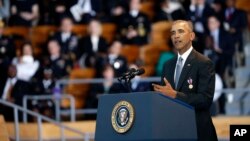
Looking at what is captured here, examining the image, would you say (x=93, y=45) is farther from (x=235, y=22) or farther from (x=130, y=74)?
(x=130, y=74)

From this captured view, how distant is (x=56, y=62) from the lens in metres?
14.8

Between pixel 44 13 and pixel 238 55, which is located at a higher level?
pixel 44 13

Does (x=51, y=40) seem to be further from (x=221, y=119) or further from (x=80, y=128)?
(x=221, y=119)

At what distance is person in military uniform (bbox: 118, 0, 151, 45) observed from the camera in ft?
50.0

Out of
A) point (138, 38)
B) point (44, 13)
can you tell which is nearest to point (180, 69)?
point (138, 38)

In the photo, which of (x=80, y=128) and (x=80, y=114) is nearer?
(x=80, y=128)

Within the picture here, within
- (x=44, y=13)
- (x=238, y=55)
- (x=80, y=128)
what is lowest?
(x=80, y=128)

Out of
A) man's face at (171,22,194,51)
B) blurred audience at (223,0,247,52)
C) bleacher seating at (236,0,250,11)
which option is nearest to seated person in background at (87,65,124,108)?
blurred audience at (223,0,247,52)

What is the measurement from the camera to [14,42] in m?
15.8

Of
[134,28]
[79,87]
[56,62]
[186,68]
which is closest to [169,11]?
[134,28]

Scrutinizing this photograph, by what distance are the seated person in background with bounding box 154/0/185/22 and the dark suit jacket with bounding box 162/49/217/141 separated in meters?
8.14

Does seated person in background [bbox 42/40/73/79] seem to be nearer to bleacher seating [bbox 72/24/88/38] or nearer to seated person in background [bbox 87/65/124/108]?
seated person in background [bbox 87/65/124/108]

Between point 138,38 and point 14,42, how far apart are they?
2.22 metres

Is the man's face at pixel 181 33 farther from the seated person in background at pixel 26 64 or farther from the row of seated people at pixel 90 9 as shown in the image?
the row of seated people at pixel 90 9
